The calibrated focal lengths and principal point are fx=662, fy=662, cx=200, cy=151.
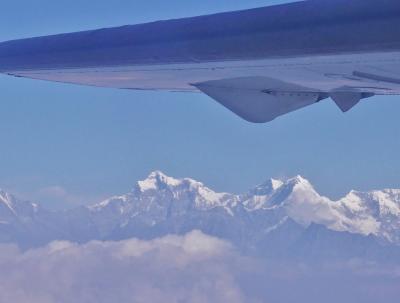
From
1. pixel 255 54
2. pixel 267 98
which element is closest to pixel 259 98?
pixel 267 98

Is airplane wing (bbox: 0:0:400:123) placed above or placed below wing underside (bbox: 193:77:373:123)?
above

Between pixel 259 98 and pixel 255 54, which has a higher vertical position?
pixel 255 54

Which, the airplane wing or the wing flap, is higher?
the airplane wing

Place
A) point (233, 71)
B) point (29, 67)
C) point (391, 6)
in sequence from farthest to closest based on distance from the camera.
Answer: point (29, 67) → point (233, 71) → point (391, 6)

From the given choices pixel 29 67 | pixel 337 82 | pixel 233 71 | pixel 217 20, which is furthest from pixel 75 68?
pixel 337 82

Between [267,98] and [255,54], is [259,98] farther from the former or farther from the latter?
[255,54]

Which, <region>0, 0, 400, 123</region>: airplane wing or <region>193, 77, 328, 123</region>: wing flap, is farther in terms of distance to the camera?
<region>193, 77, 328, 123</region>: wing flap

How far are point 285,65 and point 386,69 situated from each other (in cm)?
162

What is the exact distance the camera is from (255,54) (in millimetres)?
9547

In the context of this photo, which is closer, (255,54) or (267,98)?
(255,54)

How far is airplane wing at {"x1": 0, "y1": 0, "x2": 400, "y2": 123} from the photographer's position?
8.22 m

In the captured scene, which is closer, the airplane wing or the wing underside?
the airplane wing

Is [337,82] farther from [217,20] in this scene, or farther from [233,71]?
[217,20]

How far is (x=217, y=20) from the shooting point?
33.4 feet
